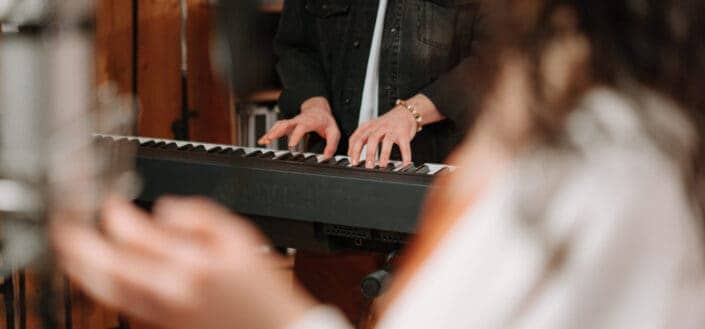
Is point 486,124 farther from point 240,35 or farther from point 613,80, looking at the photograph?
point 240,35

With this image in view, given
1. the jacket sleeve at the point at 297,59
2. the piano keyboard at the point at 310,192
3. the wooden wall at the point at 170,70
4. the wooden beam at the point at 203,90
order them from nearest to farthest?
1. the piano keyboard at the point at 310,192
2. the jacket sleeve at the point at 297,59
3. the wooden wall at the point at 170,70
4. the wooden beam at the point at 203,90

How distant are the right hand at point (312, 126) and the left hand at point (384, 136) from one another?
0.09 metres

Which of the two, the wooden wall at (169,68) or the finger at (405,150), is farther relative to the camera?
the wooden wall at (169,68)

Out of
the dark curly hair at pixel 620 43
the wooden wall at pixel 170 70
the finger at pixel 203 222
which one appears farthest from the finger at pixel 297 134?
the wooden wall at pixel 170 70

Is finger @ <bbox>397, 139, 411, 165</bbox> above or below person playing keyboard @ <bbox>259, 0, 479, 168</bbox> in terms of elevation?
below

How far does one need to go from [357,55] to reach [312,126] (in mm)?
184

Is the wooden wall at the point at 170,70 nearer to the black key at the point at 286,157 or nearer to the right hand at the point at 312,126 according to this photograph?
the right hand at the point at 312,126

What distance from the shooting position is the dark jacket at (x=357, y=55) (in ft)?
4.49

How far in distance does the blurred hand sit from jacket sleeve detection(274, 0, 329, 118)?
878mm

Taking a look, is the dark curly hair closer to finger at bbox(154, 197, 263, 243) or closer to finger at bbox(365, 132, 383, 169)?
finger at bbox(154, 197, 263, 243)

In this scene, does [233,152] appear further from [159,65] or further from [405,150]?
[159,65]

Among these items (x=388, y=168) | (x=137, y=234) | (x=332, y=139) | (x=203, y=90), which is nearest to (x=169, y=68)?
(x=203, y=90)

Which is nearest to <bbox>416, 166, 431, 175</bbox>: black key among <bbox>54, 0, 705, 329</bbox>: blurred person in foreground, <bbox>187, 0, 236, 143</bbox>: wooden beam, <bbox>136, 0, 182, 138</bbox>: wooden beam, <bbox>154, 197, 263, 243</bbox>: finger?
<bbox>154, 197, 263, 243</bbox>: finger

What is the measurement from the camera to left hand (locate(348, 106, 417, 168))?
112 centimetres
